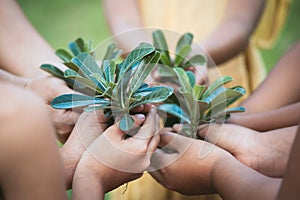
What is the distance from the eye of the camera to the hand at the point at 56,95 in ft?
3.19

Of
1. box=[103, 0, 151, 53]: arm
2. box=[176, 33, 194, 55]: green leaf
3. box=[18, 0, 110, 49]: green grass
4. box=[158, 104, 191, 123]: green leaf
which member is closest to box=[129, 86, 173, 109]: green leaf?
box=[158, 104, 191, 123]: green leaf

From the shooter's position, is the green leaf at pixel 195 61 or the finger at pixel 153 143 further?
the green leaf at pixel 195 61

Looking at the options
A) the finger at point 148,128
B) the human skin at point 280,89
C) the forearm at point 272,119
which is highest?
the finger at point 148,128

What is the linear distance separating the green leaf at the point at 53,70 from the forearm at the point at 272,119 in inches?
13.1

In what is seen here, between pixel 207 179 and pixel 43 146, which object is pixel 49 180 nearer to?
pixel 43 146

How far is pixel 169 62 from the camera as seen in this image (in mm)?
1005

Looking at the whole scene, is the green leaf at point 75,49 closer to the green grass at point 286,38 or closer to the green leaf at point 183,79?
the green leaf at point 183,79

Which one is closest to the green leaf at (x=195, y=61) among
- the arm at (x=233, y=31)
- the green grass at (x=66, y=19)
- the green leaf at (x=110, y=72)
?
the green leaf at (x=110, y=72)

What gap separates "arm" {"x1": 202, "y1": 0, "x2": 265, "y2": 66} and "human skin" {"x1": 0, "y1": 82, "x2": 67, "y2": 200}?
0.76 metres

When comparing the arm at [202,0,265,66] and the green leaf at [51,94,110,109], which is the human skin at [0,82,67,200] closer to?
the green leaf at [51,94,110,109]

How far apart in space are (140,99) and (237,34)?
0.67m

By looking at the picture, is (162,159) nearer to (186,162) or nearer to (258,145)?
(186,162)

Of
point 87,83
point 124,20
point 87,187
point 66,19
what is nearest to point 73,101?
point 87,83

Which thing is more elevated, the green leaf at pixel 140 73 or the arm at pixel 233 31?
the green leaf at pixel 140 73
